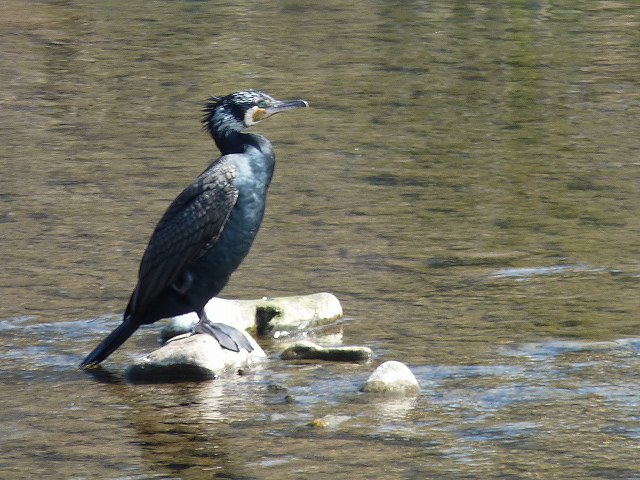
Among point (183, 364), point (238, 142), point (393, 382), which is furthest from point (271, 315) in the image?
point (393, 382)

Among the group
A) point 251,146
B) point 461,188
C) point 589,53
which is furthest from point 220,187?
point 589,53

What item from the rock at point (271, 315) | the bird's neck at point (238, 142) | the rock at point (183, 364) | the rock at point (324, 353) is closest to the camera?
the rock at point (183, 364)

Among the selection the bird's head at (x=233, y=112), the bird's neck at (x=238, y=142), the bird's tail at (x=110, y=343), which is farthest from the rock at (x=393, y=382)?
the bird's head at (x=233, y=112)

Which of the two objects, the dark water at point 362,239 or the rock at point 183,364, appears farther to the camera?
the rock at point 183,364

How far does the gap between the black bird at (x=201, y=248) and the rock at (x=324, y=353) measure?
0.19 metres

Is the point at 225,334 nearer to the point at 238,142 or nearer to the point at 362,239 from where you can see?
the point at 238,142

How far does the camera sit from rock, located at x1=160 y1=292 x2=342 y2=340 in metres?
7.00

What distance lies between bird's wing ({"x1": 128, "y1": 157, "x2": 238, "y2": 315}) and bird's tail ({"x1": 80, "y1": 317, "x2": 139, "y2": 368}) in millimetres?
71

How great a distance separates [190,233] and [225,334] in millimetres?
455

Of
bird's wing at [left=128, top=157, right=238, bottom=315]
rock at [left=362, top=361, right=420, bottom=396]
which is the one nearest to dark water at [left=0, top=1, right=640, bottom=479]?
rock at [left=362, top=361, right=420, bottom=396]

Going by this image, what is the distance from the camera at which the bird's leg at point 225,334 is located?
6536 millimetres

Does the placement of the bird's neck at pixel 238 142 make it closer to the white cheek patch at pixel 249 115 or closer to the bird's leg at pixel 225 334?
the white cheek patch at pixel 249 115

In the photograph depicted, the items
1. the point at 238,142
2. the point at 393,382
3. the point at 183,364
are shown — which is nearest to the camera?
the point at 393,382

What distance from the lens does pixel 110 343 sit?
6.50 metres
